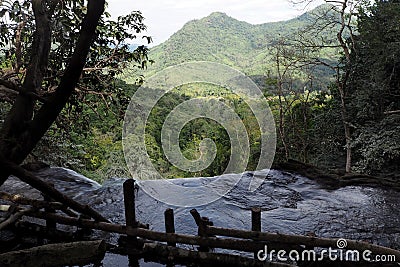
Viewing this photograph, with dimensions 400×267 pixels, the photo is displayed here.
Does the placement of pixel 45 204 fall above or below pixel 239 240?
above

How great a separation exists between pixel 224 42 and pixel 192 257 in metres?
23.5

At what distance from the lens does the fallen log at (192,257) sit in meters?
3.44

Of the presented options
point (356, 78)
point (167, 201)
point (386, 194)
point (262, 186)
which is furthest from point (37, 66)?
point (356, 78)

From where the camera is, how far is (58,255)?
352 centimetres

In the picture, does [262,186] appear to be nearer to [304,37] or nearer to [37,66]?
[37,66]

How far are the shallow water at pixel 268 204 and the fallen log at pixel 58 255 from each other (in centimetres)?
34

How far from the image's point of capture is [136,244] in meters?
3.93

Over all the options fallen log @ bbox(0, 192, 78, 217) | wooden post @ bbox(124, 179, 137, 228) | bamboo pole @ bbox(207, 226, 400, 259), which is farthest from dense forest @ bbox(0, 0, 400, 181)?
bamboo pole @ bbox(207, 226, 400, 259)

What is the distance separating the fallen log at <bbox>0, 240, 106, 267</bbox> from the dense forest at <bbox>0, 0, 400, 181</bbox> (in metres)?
1.34

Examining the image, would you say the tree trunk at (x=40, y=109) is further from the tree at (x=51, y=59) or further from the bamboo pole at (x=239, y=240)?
the bamboo pole at (x=239, y=240)

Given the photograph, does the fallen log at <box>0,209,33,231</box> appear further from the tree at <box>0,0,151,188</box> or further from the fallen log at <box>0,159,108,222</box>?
the tree at <box>0,0,151,188</box>

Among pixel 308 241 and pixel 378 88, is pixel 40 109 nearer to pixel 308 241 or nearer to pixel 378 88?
pixel 308 241

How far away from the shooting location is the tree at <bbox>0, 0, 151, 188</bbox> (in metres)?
2.26

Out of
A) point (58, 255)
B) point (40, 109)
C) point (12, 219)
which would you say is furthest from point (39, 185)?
point (12, 219)
